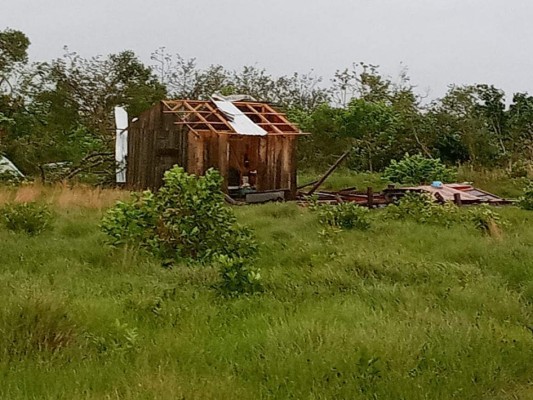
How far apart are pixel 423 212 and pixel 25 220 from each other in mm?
5877

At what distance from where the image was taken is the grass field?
3904 millimetres

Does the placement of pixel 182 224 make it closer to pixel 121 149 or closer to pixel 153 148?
pixel 153 148

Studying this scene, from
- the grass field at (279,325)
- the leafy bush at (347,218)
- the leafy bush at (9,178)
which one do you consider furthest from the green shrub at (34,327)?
the leafy bush at (9,178)

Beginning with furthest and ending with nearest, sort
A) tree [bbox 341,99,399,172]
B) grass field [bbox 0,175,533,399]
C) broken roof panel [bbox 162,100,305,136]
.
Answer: tree [bbox 341,99,399,172] → broken roof panel [bbox 162,100,305,136] → grass field [bbox 0,175,533,399]

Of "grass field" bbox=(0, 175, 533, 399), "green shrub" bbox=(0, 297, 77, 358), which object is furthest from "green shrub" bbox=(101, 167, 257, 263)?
"green shrub" bbox=(0, 297, 77, 358)

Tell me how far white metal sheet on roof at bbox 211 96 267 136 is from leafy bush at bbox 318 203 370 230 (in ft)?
19.3

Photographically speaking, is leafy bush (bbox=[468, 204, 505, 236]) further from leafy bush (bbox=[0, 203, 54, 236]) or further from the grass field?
leafy bush (bbox=[0, 203, 54, 236])

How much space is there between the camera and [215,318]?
17.3 ft

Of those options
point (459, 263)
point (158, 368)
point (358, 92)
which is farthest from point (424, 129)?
point (158, 368)

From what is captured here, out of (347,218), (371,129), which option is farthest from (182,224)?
(371,129)

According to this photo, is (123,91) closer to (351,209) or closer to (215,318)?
(351,209)

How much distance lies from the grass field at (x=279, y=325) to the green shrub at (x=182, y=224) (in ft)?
0.91

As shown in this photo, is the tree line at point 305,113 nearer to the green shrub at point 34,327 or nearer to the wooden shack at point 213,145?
the wooden shack at point 213,145

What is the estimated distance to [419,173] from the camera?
18.5m
